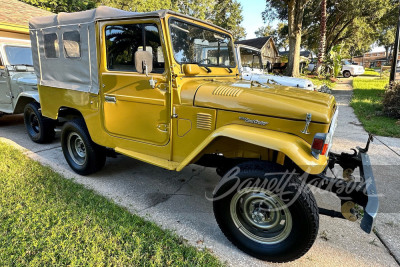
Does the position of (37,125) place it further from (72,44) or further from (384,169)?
(384,169)

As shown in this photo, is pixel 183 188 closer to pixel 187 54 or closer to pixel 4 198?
pixel 187 54

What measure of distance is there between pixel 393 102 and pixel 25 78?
30.7 feet

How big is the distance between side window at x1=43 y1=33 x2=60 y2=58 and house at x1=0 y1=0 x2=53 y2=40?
4.13m

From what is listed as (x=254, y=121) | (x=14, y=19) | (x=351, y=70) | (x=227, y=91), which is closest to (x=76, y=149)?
(x=227, y=91)

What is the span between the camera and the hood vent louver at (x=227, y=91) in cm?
235

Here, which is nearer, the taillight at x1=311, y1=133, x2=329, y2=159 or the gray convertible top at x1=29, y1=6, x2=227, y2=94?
the taillight at x1=311, y1=133, x2=329, y2=159

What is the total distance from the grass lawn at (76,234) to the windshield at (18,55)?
356 centimetres

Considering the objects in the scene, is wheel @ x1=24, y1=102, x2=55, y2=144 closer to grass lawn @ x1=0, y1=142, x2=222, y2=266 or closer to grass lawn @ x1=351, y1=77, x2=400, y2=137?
grass lawn @ x1=0, y1=142, x2=222, y2=266

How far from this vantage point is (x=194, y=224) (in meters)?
2.64

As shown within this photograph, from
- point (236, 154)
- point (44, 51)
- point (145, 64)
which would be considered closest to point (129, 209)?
point (236, 154)

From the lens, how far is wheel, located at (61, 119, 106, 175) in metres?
→ 3.43

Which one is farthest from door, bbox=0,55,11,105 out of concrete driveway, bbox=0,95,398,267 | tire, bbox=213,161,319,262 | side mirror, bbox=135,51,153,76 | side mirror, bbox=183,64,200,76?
tire, bbox=213,161,319,262

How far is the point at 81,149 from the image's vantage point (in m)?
3.79

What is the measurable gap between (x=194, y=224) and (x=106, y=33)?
242 cm
